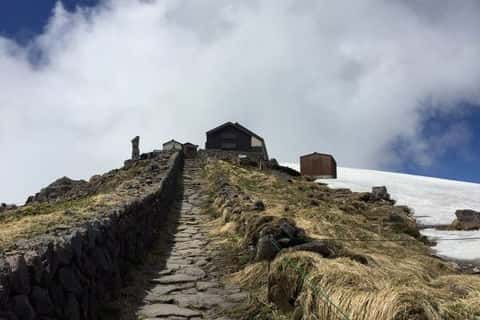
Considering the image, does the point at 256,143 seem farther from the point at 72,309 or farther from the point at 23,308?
the point at 23,308

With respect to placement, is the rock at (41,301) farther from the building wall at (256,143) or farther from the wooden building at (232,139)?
the building wall at (256,143)

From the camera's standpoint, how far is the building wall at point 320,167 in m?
47.1

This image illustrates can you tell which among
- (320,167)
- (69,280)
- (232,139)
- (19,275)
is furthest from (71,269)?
(232,139)

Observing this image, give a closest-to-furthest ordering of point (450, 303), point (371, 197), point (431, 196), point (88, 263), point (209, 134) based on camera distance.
Result: point (450, 303) < point (88, 263) < point (371, 197) < point (431, 196) < point (209, 134)

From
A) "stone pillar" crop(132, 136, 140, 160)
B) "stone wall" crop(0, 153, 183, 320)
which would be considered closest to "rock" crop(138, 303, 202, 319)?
"stone wall" crop(0, 153, 183, 320)

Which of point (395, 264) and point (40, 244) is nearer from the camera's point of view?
point (40, 244)

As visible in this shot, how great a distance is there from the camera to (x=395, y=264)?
8.41 metres

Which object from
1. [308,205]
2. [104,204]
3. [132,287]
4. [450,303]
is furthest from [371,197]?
[450,303]

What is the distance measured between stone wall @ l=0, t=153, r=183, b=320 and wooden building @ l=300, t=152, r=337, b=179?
3844cm

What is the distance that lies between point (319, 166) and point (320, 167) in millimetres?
133

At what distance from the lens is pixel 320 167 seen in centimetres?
4762

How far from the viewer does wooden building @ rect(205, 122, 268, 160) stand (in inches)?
2432

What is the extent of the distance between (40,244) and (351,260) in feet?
13.0

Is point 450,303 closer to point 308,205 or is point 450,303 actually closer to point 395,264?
point 395,264
